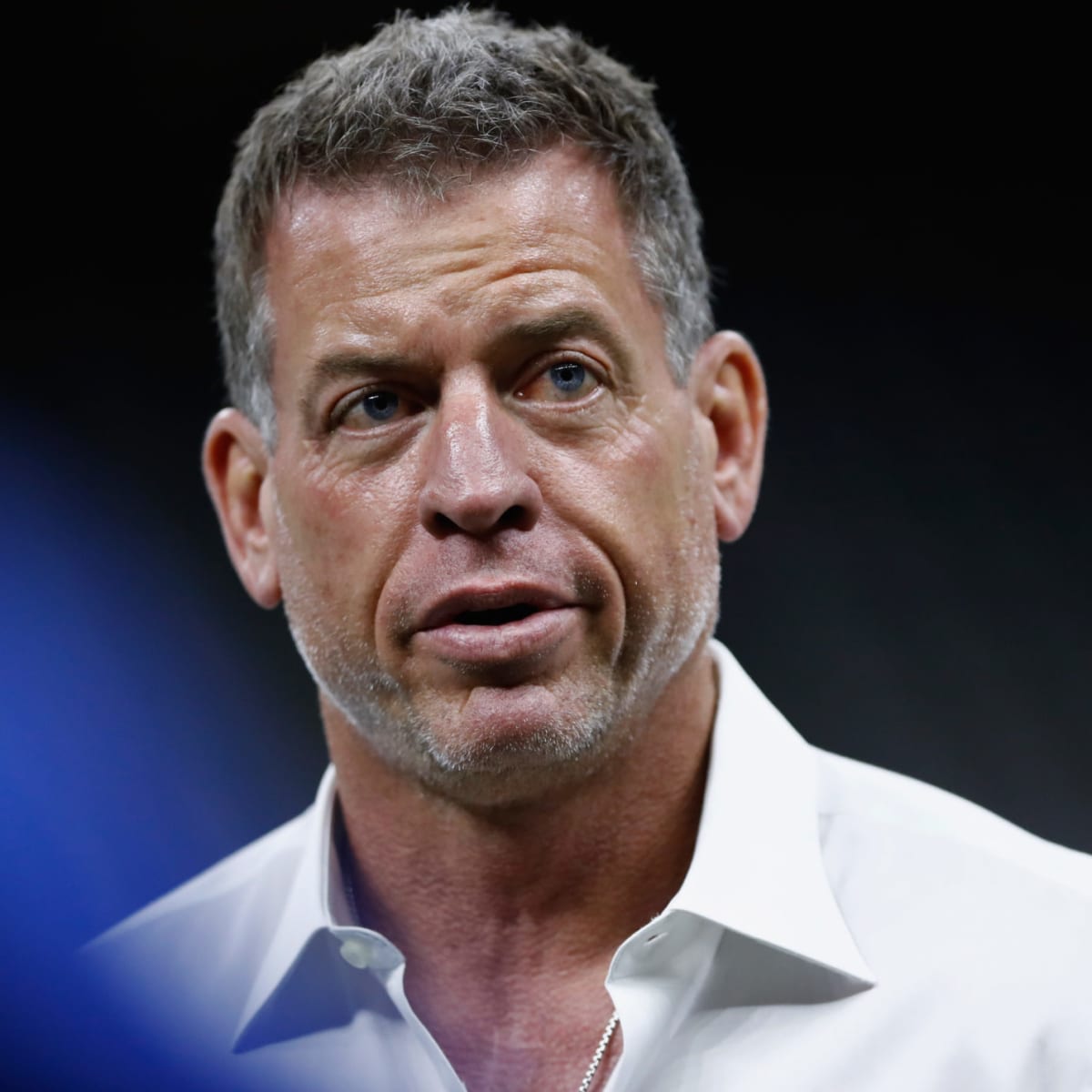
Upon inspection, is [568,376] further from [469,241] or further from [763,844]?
[763,844]

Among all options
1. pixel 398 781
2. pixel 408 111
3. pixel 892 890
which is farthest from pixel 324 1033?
pixel 408 111

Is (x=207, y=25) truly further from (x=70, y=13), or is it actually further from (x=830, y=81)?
(x=830, y=81)

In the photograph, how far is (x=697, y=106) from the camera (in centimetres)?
257

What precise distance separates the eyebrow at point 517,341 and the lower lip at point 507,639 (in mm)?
364

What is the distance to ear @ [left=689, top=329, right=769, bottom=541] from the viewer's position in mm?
2166

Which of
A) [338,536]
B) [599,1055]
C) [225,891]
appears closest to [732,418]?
[338,536]

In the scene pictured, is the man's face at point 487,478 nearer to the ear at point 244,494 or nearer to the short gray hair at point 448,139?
the short gray hair at point 448,139

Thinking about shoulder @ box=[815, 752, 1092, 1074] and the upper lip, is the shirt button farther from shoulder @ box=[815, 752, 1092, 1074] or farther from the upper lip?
shoulder @ box=[815, 752, 1092, 1074]

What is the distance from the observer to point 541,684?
1834 mm

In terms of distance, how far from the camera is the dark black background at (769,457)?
7.93 feet

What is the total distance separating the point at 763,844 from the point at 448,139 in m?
1.06

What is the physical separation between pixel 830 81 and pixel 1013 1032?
63.3 inches

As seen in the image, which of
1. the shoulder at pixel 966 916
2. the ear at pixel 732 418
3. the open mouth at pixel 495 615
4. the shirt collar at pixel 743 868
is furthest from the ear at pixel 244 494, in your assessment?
the shoulder at pixel 966 916

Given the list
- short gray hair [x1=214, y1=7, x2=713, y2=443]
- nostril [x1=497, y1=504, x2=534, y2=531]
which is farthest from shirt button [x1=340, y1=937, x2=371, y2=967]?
short gray hair [x1=214, y1=7, x2=713, y2=443]
